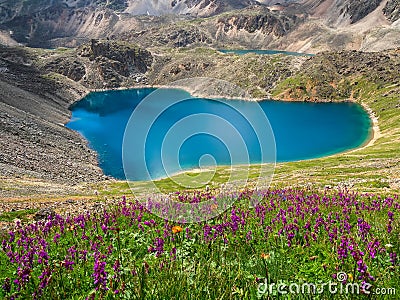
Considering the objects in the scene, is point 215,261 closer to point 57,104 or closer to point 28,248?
point 28,248

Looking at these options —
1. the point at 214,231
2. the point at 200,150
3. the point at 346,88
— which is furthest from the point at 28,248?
the point at 346,88

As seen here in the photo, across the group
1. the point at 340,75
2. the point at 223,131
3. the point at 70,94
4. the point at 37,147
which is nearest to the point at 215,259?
the point at 37,147

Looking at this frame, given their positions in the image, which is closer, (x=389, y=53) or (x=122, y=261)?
(x=122, y=261)

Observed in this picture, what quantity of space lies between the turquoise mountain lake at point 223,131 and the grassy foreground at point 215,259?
38777 mm

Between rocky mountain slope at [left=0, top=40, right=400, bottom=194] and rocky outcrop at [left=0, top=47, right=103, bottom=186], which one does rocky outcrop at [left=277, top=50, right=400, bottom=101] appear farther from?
rocky outcrop at [left=0, top=47, right=103, bottom=186]

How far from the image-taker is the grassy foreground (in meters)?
5.99

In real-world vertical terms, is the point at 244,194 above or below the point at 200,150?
below

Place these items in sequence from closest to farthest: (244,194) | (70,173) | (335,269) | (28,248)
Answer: (335,269), (28,248), (244,194), (70,173)

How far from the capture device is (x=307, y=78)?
167 m

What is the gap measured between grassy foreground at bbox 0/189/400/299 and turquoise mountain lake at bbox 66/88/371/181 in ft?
127

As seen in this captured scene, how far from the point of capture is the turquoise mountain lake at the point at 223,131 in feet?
268

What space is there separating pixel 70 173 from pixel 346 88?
443ft

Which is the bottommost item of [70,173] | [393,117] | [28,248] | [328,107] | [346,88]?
[28,248]

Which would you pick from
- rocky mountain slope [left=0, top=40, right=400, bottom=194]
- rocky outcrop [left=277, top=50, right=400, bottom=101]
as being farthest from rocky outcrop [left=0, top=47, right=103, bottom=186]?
rocky outcrop [left=277, top=50, right=400, bottom=101]
